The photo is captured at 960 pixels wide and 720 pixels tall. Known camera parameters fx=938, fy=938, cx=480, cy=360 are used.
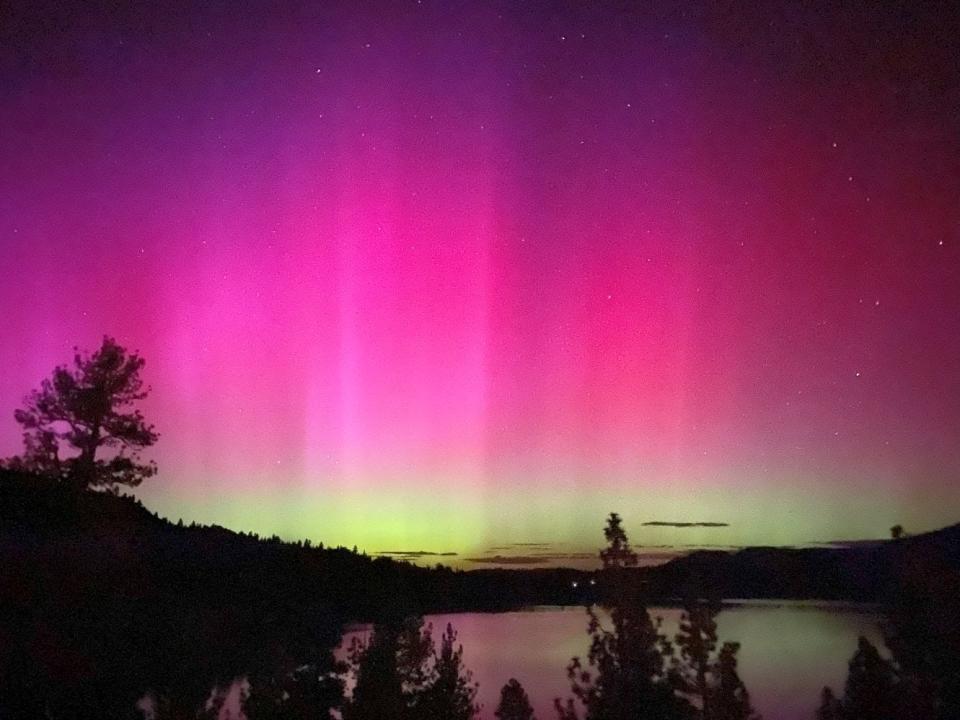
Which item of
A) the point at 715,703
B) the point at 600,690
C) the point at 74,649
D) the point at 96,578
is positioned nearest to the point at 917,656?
the point at 715,703

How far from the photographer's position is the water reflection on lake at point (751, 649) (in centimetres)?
3584

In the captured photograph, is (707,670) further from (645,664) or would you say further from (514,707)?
(514,707)

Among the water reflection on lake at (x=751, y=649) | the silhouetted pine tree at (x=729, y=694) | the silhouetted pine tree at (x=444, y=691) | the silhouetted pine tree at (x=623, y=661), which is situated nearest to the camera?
the silhouetted pine tree at (x=729, y=694)

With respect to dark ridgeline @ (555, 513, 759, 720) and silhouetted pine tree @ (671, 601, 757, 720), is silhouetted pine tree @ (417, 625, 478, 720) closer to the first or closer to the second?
dark ridgeline @ (555, 513, 759, 720)

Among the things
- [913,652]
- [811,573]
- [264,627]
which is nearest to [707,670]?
[913,652]

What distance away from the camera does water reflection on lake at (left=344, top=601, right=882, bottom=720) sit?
1411 inches

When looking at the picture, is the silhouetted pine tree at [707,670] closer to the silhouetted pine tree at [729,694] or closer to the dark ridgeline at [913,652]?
the silhouetted pine tree at [729,694]

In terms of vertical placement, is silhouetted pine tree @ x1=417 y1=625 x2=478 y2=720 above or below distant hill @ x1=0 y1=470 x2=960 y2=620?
below

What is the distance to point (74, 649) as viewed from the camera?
84.1 feet

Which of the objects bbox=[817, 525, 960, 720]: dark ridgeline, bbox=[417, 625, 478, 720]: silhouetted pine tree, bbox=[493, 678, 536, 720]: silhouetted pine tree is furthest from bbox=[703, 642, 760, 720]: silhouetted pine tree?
bbox=[417, 625, 478, 720]: silhouetted pine tree

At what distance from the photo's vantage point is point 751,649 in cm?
5075

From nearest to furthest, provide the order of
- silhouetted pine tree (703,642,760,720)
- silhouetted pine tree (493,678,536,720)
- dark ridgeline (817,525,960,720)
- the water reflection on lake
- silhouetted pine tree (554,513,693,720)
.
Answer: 1. dark ridgeline (817,525,960,720)
2. silhouetted pine tree (703,642,760,720)
3. silhouetted pine tree (554,513,693,720)
4. silhouetted pine tree (493,678,536,720)
5. the water reflection on lake

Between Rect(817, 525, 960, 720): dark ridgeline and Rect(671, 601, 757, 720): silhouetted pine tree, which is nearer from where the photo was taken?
Rect(817, 525, 960, 720): dark ridgeline

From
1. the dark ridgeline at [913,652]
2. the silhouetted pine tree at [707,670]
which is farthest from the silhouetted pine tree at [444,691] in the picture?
the dark ridgeline at [913,652]
